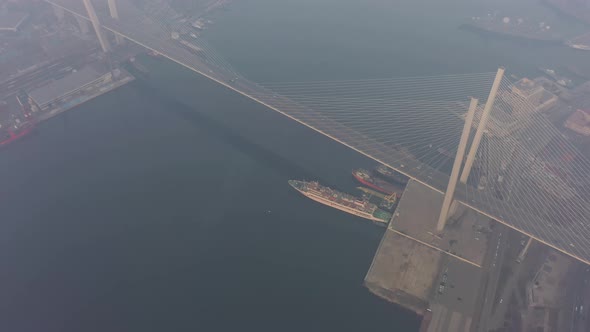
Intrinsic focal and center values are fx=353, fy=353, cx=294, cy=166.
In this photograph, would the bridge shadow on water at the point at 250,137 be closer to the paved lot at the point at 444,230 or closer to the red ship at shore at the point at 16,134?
the paved lot at the point at 444,230

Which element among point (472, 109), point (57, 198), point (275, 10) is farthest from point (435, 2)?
point (57, 198)

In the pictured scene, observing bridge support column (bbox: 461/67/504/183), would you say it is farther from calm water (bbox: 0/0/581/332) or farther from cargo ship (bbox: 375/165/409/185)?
calm water (bbox: 0/0/581/332)

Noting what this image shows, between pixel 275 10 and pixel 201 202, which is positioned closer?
pixel 201 202

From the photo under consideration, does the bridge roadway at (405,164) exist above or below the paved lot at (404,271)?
above

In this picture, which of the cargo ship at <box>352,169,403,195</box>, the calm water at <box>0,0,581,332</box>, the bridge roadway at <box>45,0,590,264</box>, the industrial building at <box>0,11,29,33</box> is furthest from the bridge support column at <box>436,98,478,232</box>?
the industrial building at <box>0,11,29,33</box>

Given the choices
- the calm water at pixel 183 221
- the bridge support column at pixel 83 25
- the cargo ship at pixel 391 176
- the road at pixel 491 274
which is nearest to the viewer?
the road at pixel 491 274

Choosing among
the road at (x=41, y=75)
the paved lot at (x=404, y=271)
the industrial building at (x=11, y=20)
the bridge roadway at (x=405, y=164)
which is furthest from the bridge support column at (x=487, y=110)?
the industrial building at (x=11, y=20)

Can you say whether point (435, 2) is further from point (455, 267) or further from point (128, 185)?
point (128, 185)
